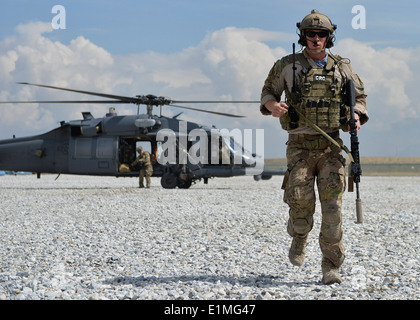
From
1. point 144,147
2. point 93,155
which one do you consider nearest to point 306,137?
point 144,147

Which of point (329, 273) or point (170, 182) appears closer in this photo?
point (329, 273)

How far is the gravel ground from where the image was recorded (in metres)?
4.03

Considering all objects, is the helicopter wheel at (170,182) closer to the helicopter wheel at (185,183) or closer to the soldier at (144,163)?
the helicopter wheel at (185,183)

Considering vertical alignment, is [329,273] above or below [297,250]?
below

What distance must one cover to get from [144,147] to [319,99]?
14520mm

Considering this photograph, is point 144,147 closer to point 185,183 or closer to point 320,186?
point 185,183

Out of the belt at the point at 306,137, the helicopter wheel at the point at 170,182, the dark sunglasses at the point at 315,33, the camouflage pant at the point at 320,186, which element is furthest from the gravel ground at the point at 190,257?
the helicopter wheel at the point at 170,182

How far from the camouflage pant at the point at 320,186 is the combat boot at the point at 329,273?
5 cm

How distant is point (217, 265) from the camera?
505 cm

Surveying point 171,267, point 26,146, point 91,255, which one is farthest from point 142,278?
point 26,146

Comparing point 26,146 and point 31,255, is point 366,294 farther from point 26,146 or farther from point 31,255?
Answer: point 26,146

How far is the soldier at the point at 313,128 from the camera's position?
4.20m

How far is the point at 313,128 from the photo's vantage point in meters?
4.25
